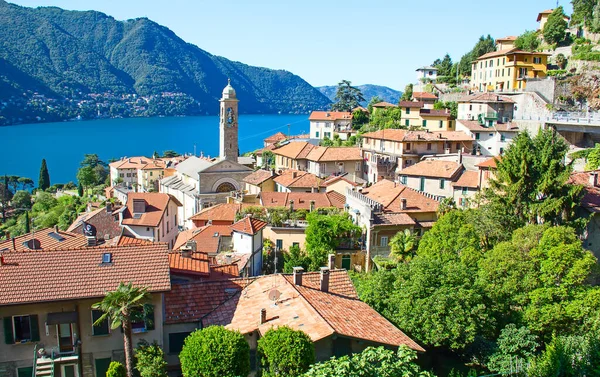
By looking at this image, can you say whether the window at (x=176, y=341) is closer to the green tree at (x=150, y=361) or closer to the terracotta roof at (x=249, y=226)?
the green tree at (x=150, y=361)

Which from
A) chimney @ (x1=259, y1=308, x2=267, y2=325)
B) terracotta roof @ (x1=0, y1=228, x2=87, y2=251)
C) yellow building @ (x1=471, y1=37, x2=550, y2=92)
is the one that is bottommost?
terracotta roof @ (x1=0, y1=228, x2=87, y2=251)

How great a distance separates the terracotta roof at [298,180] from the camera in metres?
46.0

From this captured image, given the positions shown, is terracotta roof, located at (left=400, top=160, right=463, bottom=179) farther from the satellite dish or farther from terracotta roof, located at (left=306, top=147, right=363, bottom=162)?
the satellite dish

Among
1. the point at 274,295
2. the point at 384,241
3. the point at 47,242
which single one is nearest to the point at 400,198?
the point at 384,241

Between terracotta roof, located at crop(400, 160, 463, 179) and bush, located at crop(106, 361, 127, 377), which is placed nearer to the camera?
bush, located at crop(106, 361, 127, 377)

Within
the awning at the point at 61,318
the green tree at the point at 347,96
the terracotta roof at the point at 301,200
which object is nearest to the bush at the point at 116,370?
the awning at the point at 61,318

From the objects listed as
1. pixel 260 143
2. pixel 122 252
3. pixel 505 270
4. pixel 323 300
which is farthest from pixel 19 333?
pixel 260 143

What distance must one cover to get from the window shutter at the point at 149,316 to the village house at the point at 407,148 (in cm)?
3529

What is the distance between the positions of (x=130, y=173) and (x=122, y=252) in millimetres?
83045

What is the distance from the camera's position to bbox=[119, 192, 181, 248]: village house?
123ft

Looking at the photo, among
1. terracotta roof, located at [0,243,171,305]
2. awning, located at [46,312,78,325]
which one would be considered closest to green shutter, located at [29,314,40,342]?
awning, located at [46,312,78,325]

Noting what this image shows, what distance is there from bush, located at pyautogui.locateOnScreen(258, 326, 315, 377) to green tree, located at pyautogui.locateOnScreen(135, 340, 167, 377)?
340cm

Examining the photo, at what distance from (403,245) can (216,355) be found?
57.8ft

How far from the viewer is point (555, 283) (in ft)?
72.1
